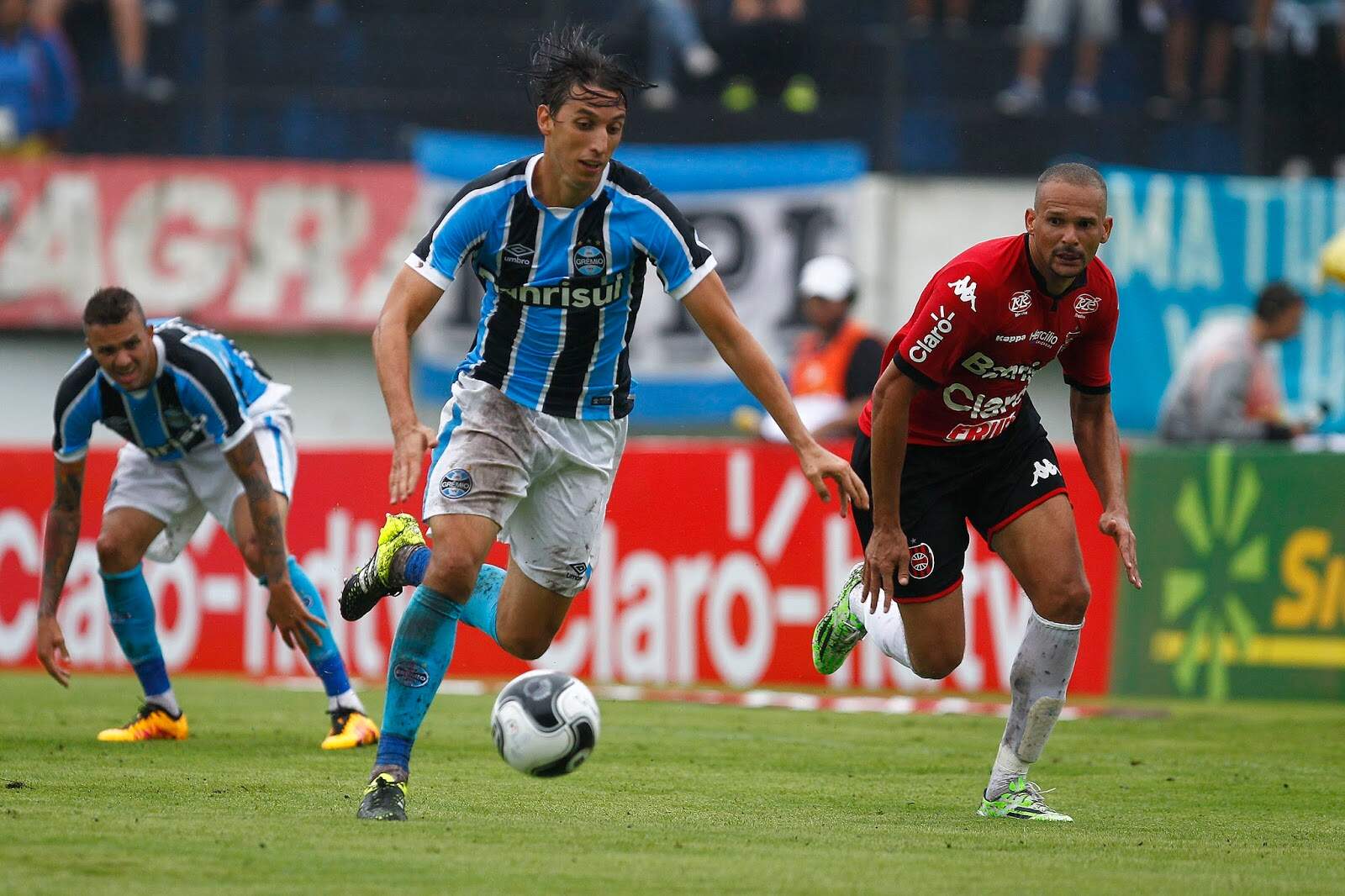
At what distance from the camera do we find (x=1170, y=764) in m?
9.27

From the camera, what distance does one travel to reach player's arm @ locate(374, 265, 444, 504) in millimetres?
6234

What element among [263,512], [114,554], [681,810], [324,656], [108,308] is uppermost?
[108,308]

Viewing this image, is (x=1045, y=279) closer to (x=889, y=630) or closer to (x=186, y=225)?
(x=889, y=630)

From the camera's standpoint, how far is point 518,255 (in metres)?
7.05

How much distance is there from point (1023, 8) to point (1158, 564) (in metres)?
7.69

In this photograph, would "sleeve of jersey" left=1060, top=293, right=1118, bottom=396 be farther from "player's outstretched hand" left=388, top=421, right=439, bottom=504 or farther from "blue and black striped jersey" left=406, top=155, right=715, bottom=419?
"player's outstretched hand" left=388, top=421, right=439, bottom=504

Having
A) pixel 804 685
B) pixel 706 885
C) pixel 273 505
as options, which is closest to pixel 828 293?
pixel 804 685

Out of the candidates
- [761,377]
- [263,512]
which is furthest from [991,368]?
[263,512]

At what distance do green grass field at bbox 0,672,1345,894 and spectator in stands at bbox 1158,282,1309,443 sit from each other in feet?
10.2

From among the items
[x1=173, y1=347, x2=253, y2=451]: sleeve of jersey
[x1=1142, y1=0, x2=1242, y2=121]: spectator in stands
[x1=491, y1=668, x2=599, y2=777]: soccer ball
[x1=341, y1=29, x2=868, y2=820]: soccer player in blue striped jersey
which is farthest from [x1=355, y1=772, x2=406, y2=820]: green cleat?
[x1=1142, y1=0, x2=1242, y2=121]: spectator in stands

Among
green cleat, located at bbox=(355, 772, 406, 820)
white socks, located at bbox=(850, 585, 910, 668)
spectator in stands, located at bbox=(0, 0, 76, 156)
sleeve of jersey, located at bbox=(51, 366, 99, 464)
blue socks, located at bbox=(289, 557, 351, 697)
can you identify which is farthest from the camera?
spectator in stands, located at bbox=(0, 0, 76, 156)

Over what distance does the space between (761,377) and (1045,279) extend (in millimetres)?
1106

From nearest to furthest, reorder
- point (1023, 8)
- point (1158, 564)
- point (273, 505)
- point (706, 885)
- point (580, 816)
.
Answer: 1. point (706, 885)
2. point (580, 816)
3. point (273, 505)
4. point (1158, 564)
5. point (1023, 8)

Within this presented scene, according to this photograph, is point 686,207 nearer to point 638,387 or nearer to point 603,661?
point 638,387
